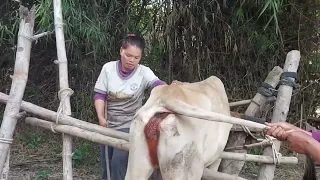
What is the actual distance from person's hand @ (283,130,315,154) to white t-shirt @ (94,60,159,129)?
4.80 feet

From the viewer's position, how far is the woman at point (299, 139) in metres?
2.10

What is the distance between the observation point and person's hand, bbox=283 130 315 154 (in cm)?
212

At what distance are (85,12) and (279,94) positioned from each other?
2415 millimetres

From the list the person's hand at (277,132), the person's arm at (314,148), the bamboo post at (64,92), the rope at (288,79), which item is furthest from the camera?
the rope at (288,79)

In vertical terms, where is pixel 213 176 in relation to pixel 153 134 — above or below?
below

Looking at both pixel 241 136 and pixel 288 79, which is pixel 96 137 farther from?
pixel 288 79

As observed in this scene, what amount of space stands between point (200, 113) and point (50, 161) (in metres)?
3.38

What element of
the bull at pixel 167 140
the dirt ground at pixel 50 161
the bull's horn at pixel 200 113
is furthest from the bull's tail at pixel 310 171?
the dirt ground at pixel 50 161

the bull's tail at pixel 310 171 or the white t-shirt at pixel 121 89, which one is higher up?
the white t-shirt at pixel 121 89

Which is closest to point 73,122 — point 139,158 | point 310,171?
point 139,158

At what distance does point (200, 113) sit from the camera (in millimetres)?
2469

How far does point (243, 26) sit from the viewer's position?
5570 mm

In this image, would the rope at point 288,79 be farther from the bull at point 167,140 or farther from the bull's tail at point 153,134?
the bull's tail at point 153,134

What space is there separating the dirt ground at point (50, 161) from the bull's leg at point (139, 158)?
8.17 feet
